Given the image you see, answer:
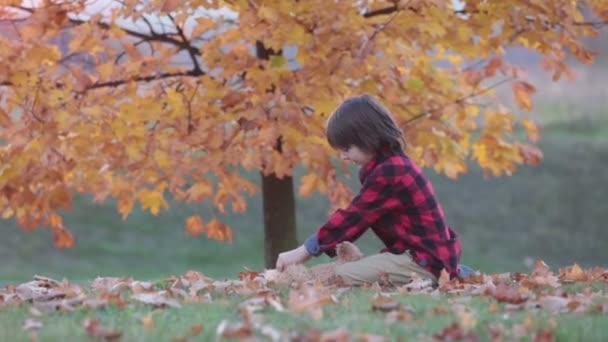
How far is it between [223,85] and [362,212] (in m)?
2.49

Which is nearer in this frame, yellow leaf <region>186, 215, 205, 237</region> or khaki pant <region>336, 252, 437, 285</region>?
khaki pant <region>336, 252, 437, 285</region>

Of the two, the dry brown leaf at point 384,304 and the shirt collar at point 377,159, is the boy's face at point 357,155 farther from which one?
the dry brown leaf at point 384,304

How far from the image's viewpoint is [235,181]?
310 inches

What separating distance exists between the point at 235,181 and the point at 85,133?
4.41ft

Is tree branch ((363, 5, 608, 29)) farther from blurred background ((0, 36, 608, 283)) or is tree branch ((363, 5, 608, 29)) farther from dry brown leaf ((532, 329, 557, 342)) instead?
blurred background ((0, 36, 608, 283))

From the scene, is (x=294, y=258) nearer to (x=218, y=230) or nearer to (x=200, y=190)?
(x=200, y=190)

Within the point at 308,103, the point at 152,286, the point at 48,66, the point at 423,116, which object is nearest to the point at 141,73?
the point at 48,66

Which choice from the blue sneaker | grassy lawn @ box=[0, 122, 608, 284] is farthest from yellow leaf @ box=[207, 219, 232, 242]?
grassy lawn @ box=[0, 122, 608, 284]

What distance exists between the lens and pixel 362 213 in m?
5.23

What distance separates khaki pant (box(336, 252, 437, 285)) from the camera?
530 cm

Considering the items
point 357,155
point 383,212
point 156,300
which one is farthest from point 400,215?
point 156,300

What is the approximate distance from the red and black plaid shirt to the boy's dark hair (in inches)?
3.5

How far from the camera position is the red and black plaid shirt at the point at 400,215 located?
5230mm

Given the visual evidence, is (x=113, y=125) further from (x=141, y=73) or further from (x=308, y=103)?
(x=308, y=103)
